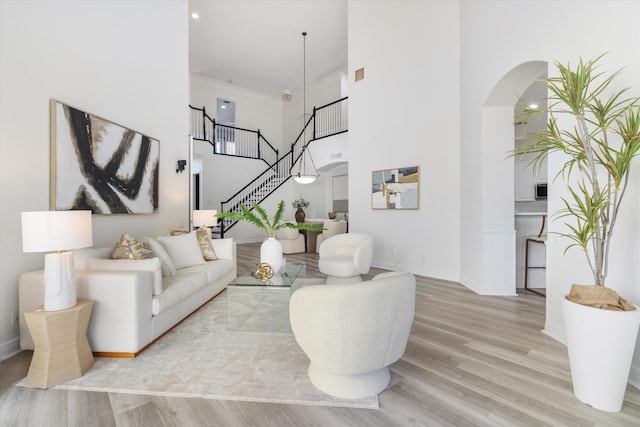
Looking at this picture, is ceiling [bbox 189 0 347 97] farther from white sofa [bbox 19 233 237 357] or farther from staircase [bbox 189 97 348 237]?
white sofa [bbox 19 233 237 357]

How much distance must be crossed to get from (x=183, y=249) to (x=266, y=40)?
20.5ft

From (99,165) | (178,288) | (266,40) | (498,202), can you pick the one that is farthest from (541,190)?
(99,165)

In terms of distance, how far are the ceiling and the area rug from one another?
21.4ft

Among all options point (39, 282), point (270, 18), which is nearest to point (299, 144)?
point (270, 18)

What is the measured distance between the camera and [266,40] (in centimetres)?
747

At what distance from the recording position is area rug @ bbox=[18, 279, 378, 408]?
73.1 inches

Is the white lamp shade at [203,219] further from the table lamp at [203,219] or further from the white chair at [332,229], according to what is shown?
the white chair at [332,229]

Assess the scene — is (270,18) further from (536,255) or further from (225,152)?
(536,255)

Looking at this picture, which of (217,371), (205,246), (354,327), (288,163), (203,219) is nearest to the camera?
(354,327)

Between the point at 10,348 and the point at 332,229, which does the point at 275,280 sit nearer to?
the point at 10,348

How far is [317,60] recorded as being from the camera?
8.66 m

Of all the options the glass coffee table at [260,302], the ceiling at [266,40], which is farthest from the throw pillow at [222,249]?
the ceiling at [266,40]

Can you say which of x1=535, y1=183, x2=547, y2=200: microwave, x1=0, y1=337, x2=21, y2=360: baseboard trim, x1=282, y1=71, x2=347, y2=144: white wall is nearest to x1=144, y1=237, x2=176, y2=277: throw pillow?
x1=0, y1=337, x2=21, y2=360: baseboard trim

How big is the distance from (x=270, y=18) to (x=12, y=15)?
5212mm
